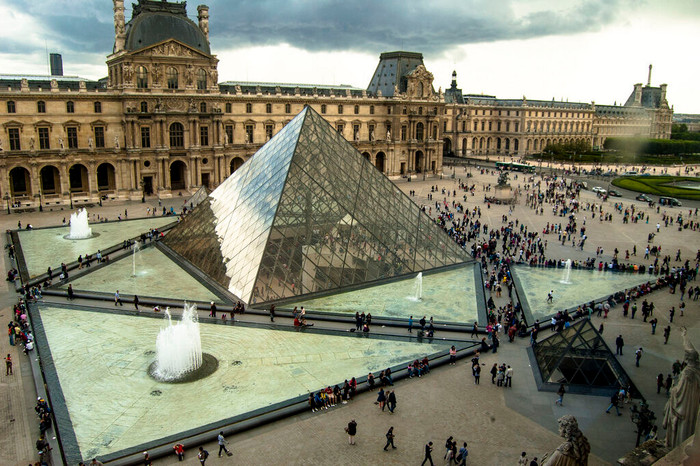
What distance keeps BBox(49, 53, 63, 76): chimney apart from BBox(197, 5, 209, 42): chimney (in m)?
20.0

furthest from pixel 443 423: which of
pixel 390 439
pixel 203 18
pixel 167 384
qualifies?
pixel 203 18

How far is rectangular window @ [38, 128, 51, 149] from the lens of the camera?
4038 centimetres

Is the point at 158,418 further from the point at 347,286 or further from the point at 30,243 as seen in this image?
the point at 30,243

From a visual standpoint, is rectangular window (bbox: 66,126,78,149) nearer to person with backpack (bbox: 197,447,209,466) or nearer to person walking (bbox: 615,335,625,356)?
person with backpack (bbox: 197,447,209,466)

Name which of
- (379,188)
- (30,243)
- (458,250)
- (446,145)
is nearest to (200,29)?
(30,243)

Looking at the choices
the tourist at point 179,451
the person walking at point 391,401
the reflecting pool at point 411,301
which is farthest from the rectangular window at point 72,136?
the person walking at point 391,401

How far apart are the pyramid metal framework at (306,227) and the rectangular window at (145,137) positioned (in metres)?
18.5

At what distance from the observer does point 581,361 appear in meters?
15.4

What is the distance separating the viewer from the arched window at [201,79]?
45.6 m

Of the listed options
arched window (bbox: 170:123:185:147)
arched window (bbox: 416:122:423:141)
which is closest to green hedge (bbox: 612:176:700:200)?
arched window (bbox: 416:122:423:141)

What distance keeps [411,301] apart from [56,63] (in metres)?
53.9

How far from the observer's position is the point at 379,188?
26.2 meters

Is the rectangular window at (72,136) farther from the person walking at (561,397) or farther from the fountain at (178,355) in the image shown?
the person walking at (561,397)

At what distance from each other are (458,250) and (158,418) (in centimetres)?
1741
